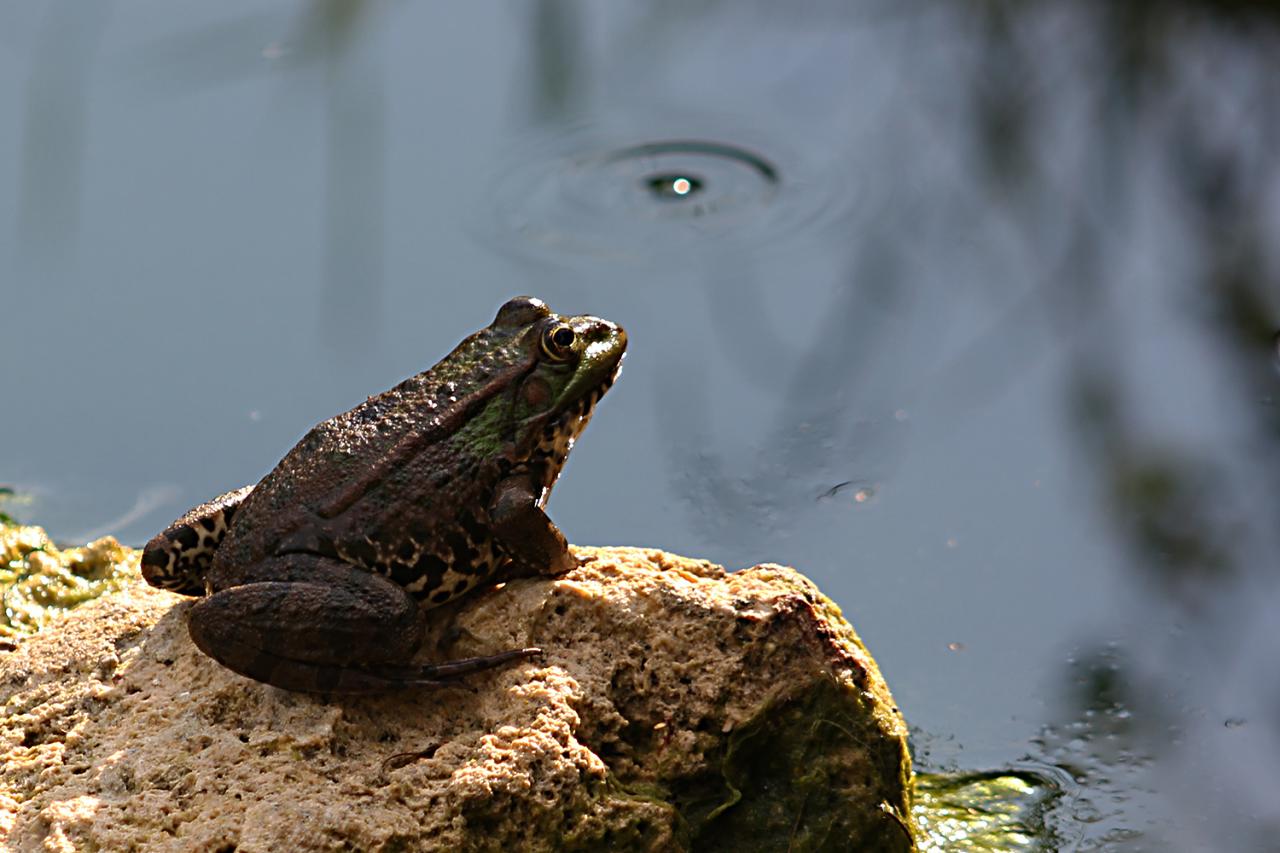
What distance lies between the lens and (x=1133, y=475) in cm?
481

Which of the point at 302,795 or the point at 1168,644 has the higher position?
the point at 1168,644

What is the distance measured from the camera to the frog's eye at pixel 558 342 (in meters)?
3.50

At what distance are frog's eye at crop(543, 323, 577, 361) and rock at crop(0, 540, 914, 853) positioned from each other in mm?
495

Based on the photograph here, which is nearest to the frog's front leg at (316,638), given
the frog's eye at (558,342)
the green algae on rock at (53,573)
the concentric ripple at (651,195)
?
the frog's eye at (558,342)

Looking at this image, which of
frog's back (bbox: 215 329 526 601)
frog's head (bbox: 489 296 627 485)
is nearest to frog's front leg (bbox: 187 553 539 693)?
frog's back (bbox: 215 329 526 601)

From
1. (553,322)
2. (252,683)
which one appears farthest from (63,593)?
(553,322)

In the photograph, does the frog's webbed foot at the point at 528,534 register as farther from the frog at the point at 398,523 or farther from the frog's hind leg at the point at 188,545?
the frog's hind leg at the point at 188,545

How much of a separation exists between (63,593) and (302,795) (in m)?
1.82

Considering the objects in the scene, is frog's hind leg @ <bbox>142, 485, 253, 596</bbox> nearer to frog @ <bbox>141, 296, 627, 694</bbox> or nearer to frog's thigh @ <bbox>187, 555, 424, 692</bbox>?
frog @ <bbox>141, 296, 627, 694</bbox>

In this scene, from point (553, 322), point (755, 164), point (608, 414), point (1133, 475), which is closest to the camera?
point (553, 322)

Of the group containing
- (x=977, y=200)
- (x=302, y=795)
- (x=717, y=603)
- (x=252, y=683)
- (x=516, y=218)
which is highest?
(x=977, y=200)

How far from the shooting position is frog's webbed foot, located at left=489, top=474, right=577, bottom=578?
3.22 m

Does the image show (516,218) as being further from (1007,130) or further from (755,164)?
(1007,130)

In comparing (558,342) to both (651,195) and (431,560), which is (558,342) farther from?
(651,195)
